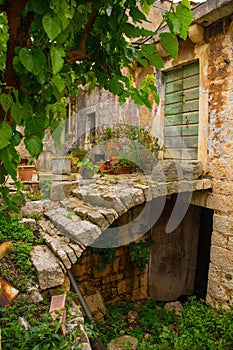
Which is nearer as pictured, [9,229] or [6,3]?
[6,3]

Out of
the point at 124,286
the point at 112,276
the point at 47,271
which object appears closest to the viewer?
the point at 47,271

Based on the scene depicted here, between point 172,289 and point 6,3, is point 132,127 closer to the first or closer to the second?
point 172,289

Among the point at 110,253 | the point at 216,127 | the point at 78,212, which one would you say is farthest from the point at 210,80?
the point at 110,253

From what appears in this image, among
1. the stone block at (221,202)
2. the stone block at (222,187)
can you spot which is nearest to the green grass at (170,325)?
the stone block at (221,202)

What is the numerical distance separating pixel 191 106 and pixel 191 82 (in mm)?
382

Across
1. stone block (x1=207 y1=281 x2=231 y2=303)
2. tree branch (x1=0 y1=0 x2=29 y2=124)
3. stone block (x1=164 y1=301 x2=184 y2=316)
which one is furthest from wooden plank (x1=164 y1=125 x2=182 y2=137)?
tree branch (x1=0 y1=0 x2=29 y2=124)

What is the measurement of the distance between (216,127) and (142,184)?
4.53 feet

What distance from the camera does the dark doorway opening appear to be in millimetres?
6113

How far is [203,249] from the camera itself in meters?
6.22

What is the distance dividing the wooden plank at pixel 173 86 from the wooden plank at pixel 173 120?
449mm

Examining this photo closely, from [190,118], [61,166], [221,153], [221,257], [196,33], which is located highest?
[196,33]

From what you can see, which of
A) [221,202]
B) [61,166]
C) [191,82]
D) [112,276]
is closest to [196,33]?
[191,82]

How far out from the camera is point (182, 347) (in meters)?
3.44

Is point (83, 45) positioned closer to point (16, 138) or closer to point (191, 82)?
point (16, 138)
